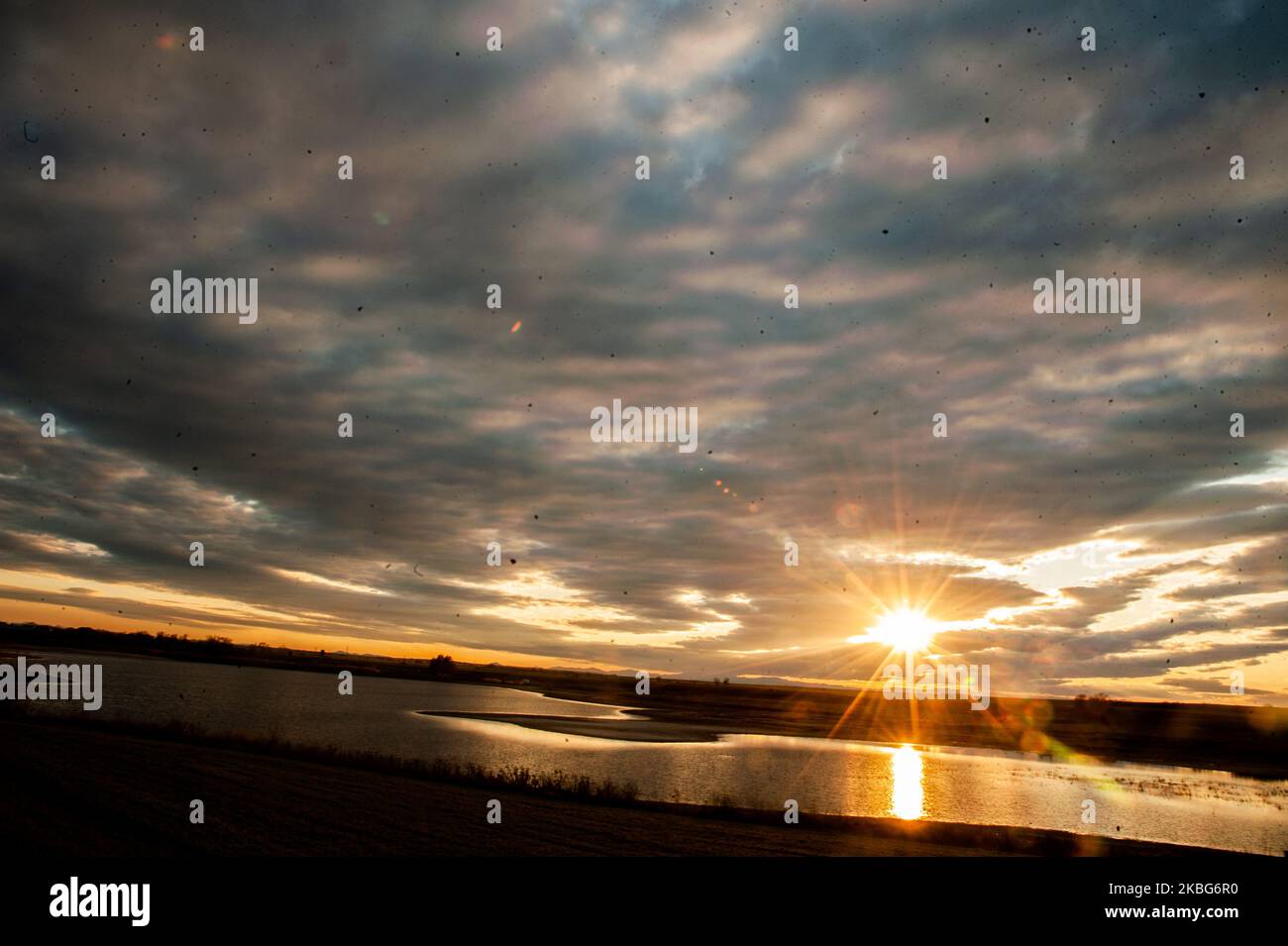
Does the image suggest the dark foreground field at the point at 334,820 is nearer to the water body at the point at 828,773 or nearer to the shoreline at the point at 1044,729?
the water body at the point at 828,773

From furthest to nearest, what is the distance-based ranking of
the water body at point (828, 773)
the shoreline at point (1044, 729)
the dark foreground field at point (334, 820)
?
the shoreline at point (1044, 729) < the water body at point (828, 773) < the dark foreground field at point (334, 820)

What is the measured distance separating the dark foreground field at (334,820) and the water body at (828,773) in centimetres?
761

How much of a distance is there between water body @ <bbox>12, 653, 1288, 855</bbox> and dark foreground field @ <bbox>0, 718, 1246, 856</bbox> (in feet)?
25.0

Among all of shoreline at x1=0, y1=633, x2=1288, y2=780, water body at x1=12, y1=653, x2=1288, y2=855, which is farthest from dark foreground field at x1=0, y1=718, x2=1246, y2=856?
shoreline at x1=0, y1=633, x2=1288, y2=780

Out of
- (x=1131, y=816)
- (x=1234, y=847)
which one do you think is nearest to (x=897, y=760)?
(x=1131, y=816)

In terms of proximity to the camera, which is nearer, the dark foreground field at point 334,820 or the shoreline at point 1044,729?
the dark foreground field at point 334,820

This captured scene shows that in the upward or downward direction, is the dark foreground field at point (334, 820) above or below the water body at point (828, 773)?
above

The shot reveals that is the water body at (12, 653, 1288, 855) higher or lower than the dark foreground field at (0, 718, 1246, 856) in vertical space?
lower

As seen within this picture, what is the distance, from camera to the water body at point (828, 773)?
33969 mm

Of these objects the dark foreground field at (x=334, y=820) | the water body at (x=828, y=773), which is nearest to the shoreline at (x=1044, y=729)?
the water body at (x=828, y=773)

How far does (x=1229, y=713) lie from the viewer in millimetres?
133750

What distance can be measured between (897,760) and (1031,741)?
2781 cm

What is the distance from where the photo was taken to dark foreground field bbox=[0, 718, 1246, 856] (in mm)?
15977

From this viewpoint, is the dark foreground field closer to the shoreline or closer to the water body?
the water body
